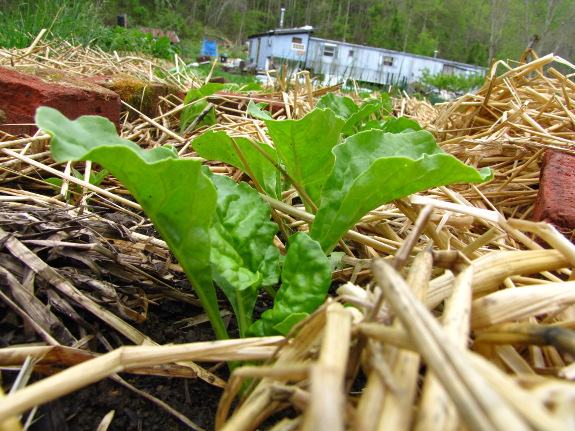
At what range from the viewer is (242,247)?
906 mm

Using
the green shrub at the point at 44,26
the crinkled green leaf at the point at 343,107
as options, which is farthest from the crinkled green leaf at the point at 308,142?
the green shrub at the point at 44,26

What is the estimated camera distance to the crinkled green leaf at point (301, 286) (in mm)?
770

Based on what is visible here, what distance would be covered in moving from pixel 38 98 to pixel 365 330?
70.0 inches

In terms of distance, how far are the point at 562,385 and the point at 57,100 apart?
1.94m

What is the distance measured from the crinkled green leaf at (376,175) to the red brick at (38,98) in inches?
52.9

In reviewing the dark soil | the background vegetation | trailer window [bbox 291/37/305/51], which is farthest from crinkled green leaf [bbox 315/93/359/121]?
trailer window [bbox 291/37/305/51]

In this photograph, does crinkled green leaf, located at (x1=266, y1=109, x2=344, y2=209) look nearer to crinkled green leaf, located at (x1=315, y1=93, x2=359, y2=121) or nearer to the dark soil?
the dark soil

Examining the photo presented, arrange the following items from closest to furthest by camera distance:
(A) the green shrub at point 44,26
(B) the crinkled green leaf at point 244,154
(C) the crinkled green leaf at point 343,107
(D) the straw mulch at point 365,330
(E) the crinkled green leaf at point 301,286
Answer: (D) the straw mulch at point 365,330 → (E) the crinkled green leaf at point 301,286 → (B) the crinkled green leaf at point 244,154 → (C) the crinkled green leaf at point 343,107 → (A) the green shrub at point 44,26

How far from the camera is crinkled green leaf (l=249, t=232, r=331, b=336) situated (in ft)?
2.53

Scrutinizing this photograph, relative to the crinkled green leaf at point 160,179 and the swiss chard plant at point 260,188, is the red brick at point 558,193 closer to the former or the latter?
the swiss chard plant at point 260,188

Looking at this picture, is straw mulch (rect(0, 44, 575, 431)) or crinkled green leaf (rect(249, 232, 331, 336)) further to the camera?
crinkled green leaf (rect(249, 232, 331, 336))

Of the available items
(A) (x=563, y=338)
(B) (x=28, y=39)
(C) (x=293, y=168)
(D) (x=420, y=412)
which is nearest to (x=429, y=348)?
(D) (x=420, y=412)

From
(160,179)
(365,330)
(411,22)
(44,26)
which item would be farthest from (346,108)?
(411,22)

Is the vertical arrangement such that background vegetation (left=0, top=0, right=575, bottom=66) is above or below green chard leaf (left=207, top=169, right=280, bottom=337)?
above
